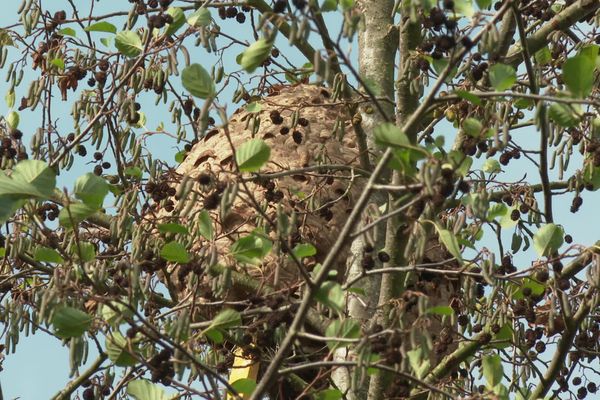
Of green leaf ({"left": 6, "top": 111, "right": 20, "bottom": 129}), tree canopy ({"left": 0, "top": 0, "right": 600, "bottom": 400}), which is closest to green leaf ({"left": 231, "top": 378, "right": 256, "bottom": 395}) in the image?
tree canopy ({"left": 0, "top": 0, "right": 600, "bottom": 400})

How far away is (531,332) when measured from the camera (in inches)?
201

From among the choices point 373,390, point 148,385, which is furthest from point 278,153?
point 148,385

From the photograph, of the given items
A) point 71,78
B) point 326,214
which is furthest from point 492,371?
point 71,78

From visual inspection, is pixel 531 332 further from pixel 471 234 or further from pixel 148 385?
pixel 148 385

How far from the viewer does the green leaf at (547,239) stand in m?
4.30

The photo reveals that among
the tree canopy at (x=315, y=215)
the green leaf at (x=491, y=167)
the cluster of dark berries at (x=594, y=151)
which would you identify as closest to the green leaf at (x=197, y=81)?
the tree canopy at (x=315, y=215)

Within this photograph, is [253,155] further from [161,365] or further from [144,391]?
[144,391]

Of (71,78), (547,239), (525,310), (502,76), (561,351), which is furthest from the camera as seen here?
(71,78)

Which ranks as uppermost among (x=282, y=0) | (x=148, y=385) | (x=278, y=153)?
(x=278, y=153)

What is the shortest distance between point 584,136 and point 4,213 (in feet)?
9.12

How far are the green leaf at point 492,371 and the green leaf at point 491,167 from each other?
1.55 meters

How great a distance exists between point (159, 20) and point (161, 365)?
1.40m

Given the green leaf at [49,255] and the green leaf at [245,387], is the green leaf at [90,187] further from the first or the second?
the green leaf at [245,387]

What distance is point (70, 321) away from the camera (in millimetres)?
3477
